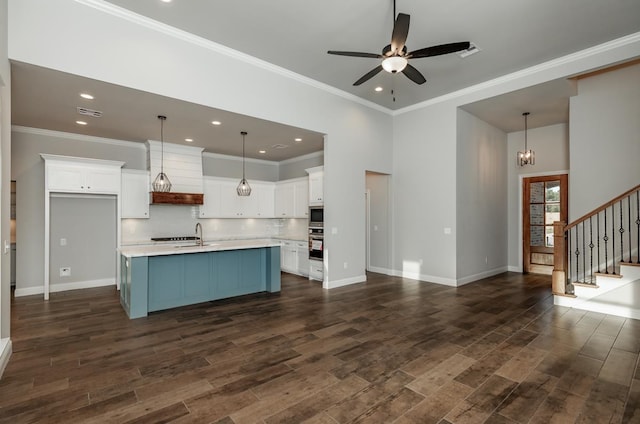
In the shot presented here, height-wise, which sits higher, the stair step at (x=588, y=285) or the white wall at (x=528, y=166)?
the white wall at (x=528, y=166)

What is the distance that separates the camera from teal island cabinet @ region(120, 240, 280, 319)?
4.33 meters

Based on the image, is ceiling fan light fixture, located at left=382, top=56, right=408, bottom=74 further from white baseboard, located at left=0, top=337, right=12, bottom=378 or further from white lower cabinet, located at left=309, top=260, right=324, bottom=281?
white baseboard, located at left=0, top=337, right=12, bottom=378

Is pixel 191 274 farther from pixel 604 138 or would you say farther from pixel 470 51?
pixel 604 138

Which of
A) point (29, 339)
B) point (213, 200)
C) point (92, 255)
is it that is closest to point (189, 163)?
point (213, 200)

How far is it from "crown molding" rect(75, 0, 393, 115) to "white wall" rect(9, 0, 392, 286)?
0.06 feet

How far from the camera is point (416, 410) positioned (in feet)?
7.36

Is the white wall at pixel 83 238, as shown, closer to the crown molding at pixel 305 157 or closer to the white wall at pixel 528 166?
the crown molding at pixel 305 157

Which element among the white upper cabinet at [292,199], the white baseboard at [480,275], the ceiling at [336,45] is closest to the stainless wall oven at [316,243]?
the white upper cabinet at [292,199]

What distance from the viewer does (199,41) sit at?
429 centimetres

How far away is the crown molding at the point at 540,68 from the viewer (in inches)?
171

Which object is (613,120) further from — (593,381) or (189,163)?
(189,163)

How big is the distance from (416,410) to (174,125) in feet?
17.6

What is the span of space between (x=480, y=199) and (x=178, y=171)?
21.6 ft

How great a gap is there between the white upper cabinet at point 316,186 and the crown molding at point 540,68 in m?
2.44
